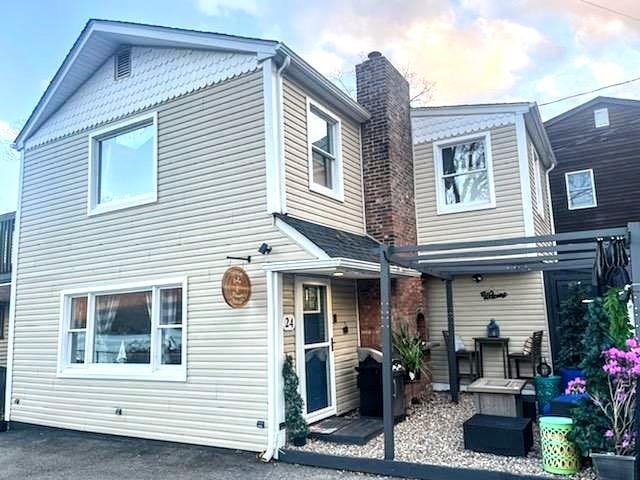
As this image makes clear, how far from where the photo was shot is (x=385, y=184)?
8883 mm

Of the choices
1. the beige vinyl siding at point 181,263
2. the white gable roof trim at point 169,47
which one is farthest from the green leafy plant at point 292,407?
the white gable roof trim at point 169,47

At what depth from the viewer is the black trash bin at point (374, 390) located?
730 centimetres

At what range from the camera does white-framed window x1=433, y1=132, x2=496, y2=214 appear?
9.64 meters

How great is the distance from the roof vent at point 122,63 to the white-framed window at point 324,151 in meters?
3.46

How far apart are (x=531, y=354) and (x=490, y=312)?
3.76 ft

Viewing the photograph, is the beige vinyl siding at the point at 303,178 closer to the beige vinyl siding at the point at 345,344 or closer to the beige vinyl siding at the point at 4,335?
the beige vinyl siding at the point at 345,344

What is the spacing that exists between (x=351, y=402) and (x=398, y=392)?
37.2 inches

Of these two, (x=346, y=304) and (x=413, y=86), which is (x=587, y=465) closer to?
(x=346, y=304)

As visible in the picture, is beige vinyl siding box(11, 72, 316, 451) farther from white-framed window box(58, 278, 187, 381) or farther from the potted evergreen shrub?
the potted evergreen shrub

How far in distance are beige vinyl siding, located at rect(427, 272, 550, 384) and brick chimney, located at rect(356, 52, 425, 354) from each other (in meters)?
0.81

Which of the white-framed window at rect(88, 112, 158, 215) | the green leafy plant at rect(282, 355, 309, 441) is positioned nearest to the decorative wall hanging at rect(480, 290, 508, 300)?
the green leafy plant at rect(282, 355, 309, 441)

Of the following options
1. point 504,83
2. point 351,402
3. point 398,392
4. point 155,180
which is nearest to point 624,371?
point 398,392

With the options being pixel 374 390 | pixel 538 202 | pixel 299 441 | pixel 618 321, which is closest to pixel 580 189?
pixel 538 202

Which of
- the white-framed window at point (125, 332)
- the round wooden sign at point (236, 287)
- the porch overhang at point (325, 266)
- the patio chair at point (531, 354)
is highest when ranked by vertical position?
the porch overhang at point (325, 266)
